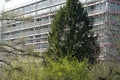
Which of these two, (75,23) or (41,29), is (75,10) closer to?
(75,23)

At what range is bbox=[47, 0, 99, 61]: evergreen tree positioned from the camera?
34.0 m

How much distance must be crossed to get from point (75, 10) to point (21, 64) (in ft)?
43.6

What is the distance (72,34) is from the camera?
1389 inches

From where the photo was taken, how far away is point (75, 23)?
3566 centimetres

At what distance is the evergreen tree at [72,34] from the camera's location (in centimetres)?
3403

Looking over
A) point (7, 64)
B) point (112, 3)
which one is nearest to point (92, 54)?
point (7, 64)

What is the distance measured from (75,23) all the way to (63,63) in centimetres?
1238

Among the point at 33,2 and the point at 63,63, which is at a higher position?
the point at 33,2

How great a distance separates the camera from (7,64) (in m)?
22.4

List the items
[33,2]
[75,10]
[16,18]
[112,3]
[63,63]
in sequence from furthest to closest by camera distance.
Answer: [33,2]
[112,3]
[75,10]
[63,63]
[16,18]

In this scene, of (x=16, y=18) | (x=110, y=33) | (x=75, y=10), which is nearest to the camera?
(x=16, y=18)

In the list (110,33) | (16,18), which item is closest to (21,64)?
(16,18)

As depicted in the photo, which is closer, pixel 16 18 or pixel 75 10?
pixel 16 18

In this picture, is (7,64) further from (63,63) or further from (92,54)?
(92,54)
